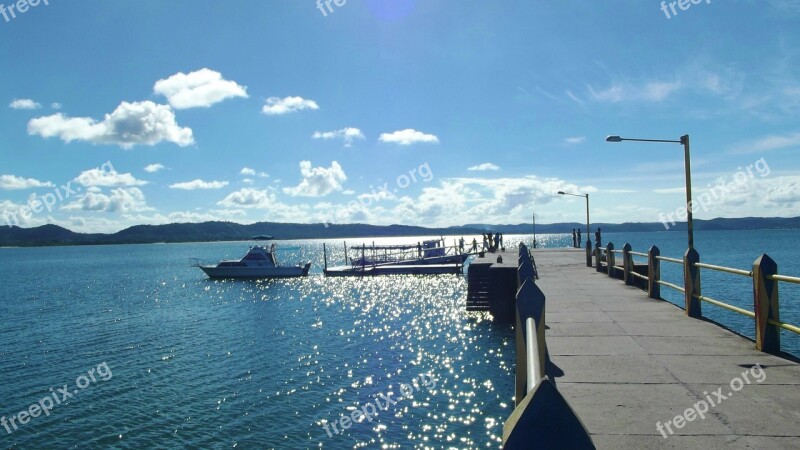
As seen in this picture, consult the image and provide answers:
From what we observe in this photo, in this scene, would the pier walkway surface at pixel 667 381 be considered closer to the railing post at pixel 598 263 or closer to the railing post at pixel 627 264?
the railing post at pixel 627 264

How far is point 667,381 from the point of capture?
21.7 feet

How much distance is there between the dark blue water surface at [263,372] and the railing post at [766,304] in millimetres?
5917

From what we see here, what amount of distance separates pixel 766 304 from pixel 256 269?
58053 mm

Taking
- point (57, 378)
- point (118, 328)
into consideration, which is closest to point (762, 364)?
point (57, 378)

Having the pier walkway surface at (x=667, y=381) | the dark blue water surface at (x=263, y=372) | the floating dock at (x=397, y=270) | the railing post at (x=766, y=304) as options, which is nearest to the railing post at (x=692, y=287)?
the pier walkway surface at (x=667, y=381)

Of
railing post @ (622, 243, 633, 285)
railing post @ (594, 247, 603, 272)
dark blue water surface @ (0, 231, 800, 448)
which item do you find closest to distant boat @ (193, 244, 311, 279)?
dark blue water surface @ (0, 231, 800, 448)

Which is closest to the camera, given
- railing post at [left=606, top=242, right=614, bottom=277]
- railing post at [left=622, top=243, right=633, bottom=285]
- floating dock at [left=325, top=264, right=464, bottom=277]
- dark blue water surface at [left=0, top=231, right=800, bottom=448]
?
dark blue water surface at [left=0, top=231, right=800, bottom=448]

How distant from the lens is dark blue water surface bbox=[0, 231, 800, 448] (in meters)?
12.8

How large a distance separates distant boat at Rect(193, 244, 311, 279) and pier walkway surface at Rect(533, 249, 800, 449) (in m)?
52.4

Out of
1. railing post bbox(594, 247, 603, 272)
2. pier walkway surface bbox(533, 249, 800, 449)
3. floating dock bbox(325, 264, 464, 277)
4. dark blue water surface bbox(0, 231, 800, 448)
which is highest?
railing post bbox(594, 247, 603, 272)

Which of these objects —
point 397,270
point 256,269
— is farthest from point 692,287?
point 256,269

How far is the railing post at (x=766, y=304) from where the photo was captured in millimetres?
7734

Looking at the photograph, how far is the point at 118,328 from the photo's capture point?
29.1 meters

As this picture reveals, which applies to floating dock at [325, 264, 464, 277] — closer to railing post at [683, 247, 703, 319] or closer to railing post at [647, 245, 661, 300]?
railing post at [647, 245, 661, 300]
